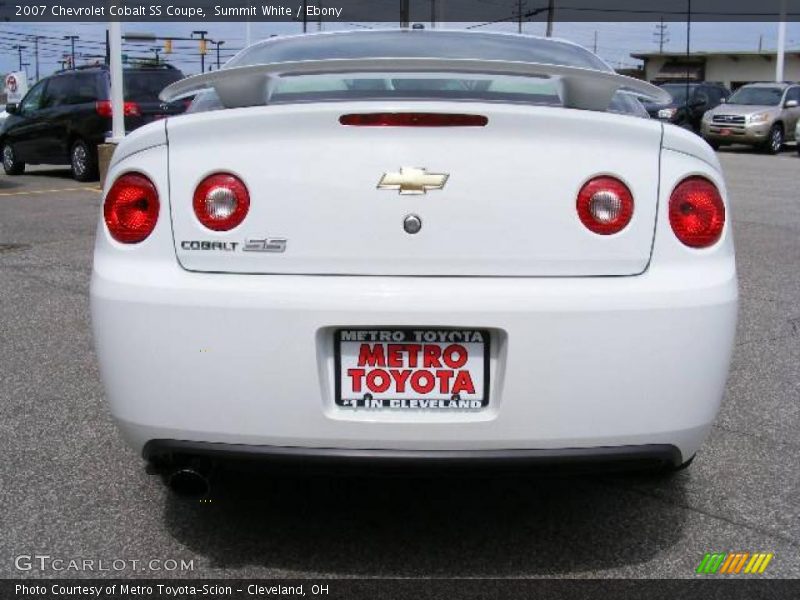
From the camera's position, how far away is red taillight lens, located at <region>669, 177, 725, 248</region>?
2.63 m

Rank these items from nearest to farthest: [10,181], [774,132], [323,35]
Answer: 1. [323,35]
2. [10,181]
3. [774,132]

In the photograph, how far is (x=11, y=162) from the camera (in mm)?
17234

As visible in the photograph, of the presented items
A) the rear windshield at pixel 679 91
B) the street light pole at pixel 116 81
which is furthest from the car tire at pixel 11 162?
the rear windshield at pixel 679 91

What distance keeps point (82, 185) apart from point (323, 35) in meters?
11.7

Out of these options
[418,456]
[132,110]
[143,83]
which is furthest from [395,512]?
[143,83]

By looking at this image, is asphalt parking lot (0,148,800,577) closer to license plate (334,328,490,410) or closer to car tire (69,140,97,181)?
license plate (334,328,490,410)

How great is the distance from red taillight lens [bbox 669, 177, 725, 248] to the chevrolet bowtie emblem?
2.06ft

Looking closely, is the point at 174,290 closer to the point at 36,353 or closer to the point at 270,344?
the point at 270,344

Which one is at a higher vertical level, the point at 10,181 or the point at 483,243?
the point at 483,243

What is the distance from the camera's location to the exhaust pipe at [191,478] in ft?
8.75

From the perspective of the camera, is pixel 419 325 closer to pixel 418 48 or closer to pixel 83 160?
pixel 418 48

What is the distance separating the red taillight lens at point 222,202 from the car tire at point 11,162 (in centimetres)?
1571

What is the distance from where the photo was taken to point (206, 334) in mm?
2496


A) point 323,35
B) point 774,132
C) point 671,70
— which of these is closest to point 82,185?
point 323,35
